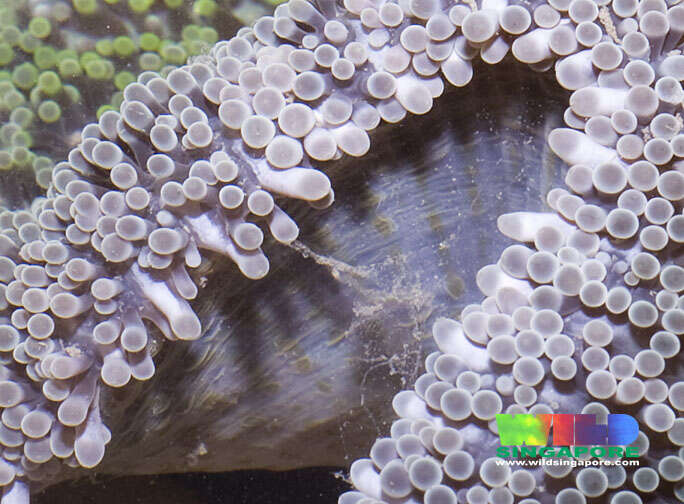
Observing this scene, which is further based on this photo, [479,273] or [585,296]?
[479,273]

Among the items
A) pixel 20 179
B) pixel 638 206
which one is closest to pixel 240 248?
pixel 638 206

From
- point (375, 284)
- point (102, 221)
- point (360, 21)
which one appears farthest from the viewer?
point (375, 284)

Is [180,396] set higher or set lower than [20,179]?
lower

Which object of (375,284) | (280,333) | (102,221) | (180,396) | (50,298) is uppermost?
(102,221)

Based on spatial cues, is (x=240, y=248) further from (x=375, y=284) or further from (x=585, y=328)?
(x=585, y=328)
